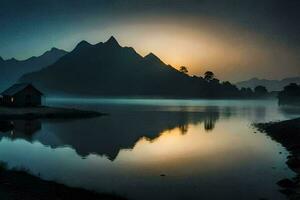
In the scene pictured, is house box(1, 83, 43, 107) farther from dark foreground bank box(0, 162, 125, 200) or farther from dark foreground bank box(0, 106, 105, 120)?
dark foreground bank box(0, 162, 125, 200)

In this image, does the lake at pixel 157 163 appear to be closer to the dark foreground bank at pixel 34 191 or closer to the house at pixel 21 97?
the dark foreground bank at pixel 34 191

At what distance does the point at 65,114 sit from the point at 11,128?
2840 cm

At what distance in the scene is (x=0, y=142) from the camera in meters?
46.5

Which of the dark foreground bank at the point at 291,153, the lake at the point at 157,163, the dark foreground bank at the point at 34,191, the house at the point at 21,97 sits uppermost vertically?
the house at the point at 21,97

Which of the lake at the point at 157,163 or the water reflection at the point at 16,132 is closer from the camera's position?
the lake at the point at 157,163

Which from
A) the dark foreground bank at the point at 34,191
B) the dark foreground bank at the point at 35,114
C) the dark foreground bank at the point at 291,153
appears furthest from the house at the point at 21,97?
the dark foreground bank at the point at 34,191

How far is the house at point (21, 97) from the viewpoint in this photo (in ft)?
301

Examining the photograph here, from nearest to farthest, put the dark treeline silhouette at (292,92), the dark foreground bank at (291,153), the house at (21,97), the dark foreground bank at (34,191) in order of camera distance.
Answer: the dark foreground bank at (34,191) → the dark foreground bank at (291,153) → the house at (21,97) → the dark treeline silhouette at (292,92)

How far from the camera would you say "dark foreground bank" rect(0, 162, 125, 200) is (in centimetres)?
1826

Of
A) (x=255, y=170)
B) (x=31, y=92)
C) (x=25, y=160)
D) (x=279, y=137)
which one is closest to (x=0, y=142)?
(x=25, y=160)

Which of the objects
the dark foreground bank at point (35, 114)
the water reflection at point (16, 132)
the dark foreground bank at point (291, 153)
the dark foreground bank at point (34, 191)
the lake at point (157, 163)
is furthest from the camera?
the dark foreground bank at point (35, 114)

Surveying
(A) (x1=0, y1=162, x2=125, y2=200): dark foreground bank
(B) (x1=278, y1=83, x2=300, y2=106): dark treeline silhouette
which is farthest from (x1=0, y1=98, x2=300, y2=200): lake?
(B) (x1=278, y1=83, x2=300, y2=106): dark treeline silhouette

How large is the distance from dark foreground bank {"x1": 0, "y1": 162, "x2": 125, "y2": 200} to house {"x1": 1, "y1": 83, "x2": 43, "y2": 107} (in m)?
72.0

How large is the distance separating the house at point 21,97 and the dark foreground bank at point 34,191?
72.0 m
